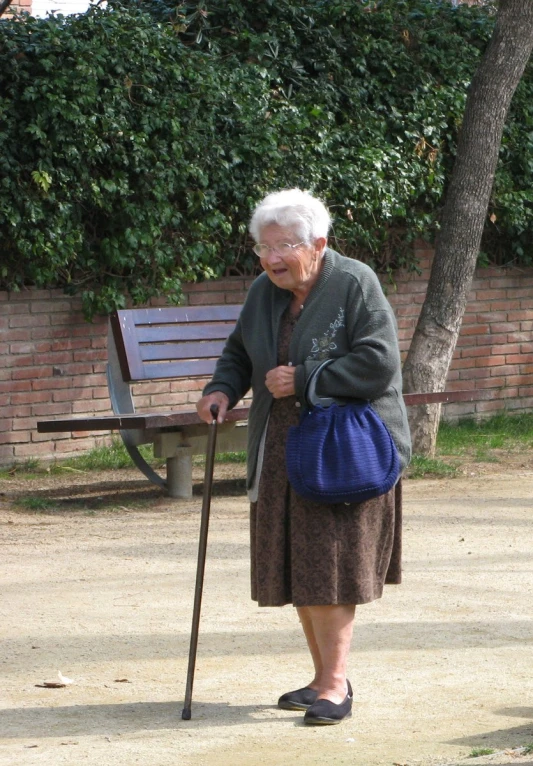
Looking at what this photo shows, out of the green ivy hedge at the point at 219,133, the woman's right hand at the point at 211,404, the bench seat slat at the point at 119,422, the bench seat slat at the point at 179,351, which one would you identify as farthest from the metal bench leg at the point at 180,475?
the woman's right hand at the point at 211,404

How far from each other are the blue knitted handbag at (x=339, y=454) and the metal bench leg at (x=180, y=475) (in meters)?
3.74

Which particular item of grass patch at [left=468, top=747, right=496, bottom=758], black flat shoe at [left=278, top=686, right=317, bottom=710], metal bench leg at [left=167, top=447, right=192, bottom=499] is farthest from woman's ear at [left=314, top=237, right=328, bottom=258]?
metal bench leg at [left=167, top=447, right=192, bottom=499]

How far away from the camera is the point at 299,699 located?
4.22 meters

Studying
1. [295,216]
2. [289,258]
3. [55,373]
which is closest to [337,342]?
[289,258]

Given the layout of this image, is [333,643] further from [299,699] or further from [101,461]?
[101,461]

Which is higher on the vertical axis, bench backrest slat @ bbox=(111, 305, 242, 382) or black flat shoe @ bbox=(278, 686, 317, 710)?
bench backrest slat @ bbox=(111, 305, 242, 382)

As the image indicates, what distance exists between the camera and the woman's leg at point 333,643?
163 inches

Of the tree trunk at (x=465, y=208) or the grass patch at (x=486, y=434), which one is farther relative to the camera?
the grass patch at (x=486, y=434)

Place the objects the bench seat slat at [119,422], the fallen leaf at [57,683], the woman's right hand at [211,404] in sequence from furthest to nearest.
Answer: the bench seat slat at [119,422] → the fallen leaf at [57,683] → the woman's right hand at [211,404]

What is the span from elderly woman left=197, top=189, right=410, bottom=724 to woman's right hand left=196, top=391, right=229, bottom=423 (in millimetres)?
144

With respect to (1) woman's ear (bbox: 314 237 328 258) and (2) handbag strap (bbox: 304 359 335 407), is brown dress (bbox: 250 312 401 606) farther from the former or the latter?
(1) woman's ear (bbox: 314 237 328 258)

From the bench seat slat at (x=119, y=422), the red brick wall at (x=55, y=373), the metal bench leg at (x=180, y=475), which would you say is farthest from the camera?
the red brick wall at (x=55, y=373)

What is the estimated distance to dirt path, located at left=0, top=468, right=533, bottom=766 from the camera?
3932 mm

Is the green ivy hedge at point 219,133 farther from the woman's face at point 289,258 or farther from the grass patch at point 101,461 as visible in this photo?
the woman's face at point 289,258
